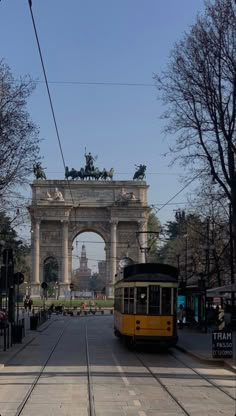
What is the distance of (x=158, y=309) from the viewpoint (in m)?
25.5

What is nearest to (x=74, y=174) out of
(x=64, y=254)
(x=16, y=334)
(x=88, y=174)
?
(x=88, y=174)

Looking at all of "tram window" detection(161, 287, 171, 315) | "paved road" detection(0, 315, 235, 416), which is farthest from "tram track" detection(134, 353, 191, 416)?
"tram window" detection(161, 287, 171, 315)

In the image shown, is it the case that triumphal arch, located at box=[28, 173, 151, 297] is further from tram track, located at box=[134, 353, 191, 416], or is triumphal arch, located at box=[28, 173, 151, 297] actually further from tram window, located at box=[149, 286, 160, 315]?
tram track, located at box=[134, 353, 191, 416]

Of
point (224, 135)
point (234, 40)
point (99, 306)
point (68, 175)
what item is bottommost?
point (99, 306)

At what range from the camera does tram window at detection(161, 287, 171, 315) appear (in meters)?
25.5

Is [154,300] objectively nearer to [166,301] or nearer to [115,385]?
[166,301]

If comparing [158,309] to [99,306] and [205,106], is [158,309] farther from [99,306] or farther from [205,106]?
[99,306]

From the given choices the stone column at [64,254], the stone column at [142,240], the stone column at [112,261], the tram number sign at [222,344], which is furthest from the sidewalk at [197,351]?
the stone column at [64,254]

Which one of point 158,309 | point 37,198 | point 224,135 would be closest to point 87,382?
point 158,309

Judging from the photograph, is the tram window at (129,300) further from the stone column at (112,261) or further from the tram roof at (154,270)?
the stone column at (112,261)

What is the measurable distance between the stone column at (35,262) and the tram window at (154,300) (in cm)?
8538

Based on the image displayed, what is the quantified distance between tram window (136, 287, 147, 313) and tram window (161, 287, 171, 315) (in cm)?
67

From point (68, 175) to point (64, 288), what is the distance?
1908 centimetres

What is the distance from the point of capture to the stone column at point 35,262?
363ft
